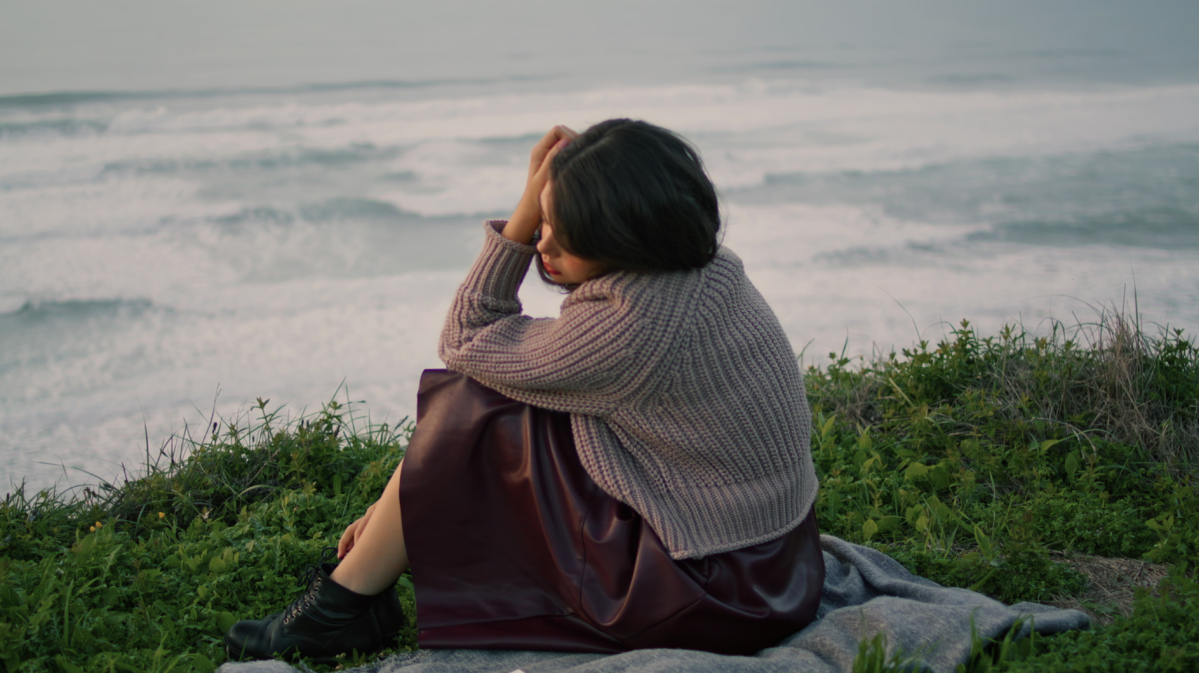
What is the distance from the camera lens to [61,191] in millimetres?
9320

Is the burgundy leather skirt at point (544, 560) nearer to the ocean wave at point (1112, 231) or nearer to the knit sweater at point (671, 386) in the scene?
the knit sweater at point (671, 386)

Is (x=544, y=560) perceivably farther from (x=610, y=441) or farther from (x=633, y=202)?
(x=633, y=202)

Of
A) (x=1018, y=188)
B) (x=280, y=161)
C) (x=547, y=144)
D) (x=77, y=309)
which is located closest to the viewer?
(x=547, y=144)

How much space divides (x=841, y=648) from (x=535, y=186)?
3.77 ft

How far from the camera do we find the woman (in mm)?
1714

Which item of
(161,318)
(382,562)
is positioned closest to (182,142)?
(161,318)

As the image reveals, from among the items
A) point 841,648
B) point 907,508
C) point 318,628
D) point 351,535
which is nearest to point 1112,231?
point 907,508

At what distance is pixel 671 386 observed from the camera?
1.74 metres

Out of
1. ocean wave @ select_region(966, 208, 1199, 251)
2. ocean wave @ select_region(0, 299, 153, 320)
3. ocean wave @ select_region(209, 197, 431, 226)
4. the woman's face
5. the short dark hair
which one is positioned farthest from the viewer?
ocean wave @ select_region(209, 197, 431, 226)

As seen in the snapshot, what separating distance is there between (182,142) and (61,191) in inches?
82.9

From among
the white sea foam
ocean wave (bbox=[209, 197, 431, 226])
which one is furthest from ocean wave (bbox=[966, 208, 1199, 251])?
ocean wave (bbox=[209, 197, 431, 226])

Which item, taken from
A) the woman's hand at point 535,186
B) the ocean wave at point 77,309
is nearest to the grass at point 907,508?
the woman's hand at point 535,186

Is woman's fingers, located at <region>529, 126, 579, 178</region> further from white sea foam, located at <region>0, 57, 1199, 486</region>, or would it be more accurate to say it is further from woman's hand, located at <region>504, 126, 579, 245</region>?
white sea foam, located at <region>0, 57, 1199, 486</region>

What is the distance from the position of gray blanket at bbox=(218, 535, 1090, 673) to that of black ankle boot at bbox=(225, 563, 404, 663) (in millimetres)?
99
